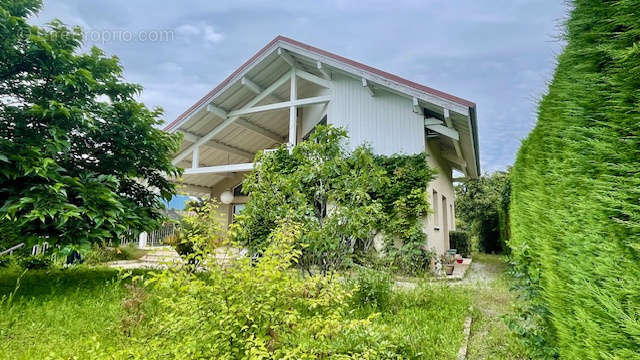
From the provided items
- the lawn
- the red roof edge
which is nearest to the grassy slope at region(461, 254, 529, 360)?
the lawn

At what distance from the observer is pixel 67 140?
5.61 m

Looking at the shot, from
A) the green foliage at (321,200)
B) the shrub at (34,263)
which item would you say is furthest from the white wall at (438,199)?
the shrub at (34,263)

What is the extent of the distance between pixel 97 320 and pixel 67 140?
333 centimetres

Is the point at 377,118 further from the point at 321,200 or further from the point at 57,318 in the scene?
the point at 57,318

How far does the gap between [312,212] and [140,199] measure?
4.99 metres

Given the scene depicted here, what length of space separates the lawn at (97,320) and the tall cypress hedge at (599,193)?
1.54 metres

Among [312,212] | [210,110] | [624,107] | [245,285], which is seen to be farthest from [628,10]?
[210,110]

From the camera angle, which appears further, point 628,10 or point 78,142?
point 78,142

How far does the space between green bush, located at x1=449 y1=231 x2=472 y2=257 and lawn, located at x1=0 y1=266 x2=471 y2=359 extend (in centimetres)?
973

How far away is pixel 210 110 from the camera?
1137 centimetres

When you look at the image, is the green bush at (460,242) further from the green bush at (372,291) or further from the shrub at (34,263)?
the shrub at (34,263)

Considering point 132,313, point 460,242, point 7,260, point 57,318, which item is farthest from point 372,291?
point 460,242

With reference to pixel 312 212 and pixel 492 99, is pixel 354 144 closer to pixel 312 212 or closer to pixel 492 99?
pixel 492 99

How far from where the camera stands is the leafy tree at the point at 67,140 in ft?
16.1
